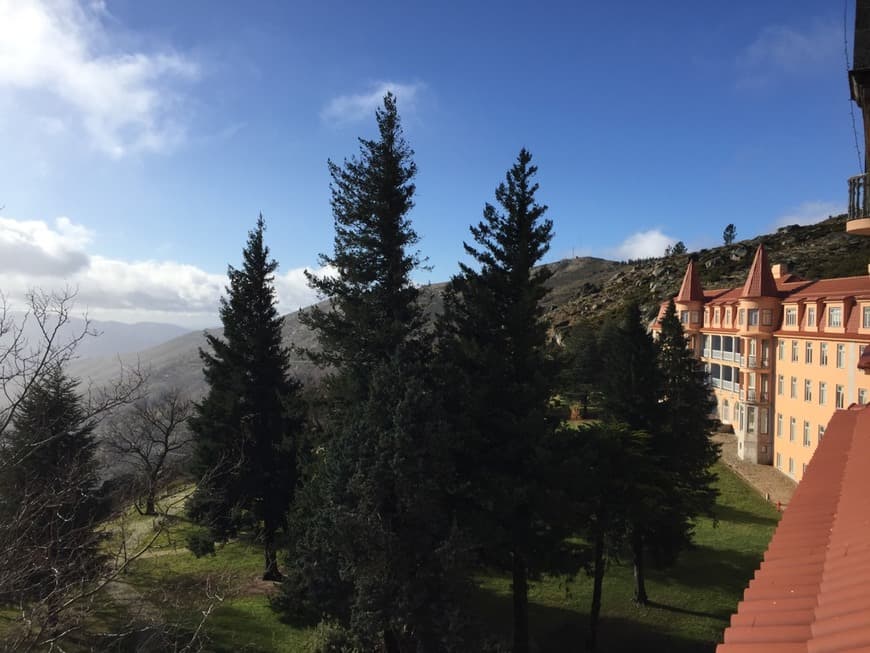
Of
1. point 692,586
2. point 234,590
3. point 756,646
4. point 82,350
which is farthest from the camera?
point 692,586

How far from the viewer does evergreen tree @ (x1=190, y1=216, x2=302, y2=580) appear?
880 inches

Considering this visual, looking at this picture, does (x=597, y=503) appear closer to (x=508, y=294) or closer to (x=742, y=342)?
(x=508, y=294)

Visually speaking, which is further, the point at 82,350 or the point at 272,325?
the point at 272,325

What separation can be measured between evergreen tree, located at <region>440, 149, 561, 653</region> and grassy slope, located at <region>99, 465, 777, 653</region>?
14.1 ft

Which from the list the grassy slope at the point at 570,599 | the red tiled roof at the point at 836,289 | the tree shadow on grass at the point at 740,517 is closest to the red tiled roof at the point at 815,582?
the grassy slope at the point at 570,599

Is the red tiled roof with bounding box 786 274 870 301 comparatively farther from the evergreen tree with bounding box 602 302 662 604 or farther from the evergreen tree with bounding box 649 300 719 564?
the evergreen tree with bounding box 602 302 662 604

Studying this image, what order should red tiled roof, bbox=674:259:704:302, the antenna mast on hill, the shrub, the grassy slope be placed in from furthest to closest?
1. red tiled roof, bbox=674:259:704:302
2. the shrub
3. the grassy slope
4. the antenna mast on hill

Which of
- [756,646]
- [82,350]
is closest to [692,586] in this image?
[756,646]

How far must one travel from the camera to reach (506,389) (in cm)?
1631

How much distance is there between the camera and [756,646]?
11.0ft

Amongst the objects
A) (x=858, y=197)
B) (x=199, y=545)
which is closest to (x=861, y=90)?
(x=858, y=197)

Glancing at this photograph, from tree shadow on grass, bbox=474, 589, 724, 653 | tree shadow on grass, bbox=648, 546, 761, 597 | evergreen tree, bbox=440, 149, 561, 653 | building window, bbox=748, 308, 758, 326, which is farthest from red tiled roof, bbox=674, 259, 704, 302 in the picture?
evergreen tree, bbox=440, 149, 561, 653

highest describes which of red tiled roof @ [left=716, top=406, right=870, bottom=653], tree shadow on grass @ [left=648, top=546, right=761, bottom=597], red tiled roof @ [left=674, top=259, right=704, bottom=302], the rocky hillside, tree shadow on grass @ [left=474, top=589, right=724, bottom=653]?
the rocky hillside

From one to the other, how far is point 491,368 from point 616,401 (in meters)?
7.53
